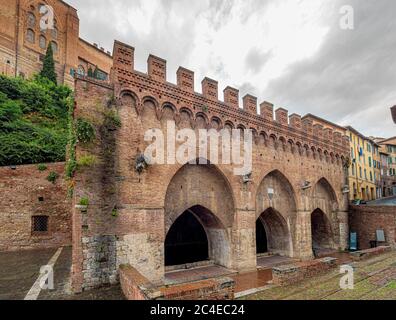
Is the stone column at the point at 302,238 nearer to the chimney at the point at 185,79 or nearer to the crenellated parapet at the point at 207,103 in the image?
the crenellated parapet at the point at 207,103

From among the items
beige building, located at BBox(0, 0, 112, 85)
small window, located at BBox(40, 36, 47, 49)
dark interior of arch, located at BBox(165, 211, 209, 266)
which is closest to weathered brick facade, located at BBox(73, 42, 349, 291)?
dark interior of arch, located at BBox(165, 211, 209, 266)

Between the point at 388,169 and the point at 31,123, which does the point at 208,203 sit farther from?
the point at 388,169

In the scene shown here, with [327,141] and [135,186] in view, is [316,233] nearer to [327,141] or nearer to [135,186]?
[327,141]

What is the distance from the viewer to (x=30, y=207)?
47.4 feet

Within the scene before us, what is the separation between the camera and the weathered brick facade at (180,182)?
8.02m

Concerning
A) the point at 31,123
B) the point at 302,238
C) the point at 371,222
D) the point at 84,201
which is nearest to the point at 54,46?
the point at 31,123

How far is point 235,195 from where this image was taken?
1201 cm

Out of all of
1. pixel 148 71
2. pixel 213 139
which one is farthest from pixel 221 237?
pixel 148 71

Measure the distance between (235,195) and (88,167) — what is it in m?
7.11

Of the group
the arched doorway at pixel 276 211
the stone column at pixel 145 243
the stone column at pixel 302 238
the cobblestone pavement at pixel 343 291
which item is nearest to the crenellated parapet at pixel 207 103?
the arched doorway at pixel 276 211

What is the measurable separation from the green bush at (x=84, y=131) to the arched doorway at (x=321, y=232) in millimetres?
17038

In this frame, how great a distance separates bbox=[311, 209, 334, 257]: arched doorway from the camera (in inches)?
733
